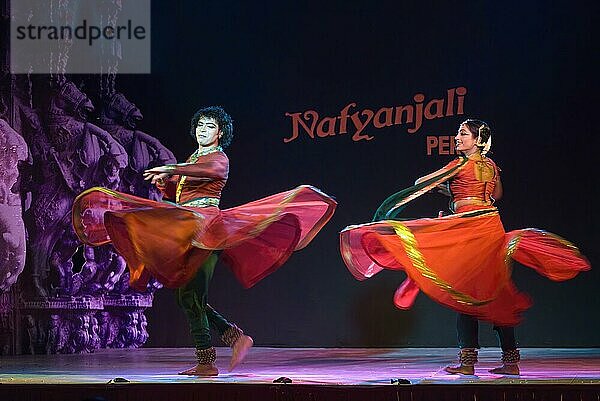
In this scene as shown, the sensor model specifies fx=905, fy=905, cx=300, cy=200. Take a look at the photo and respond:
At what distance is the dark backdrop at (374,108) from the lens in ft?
18.9

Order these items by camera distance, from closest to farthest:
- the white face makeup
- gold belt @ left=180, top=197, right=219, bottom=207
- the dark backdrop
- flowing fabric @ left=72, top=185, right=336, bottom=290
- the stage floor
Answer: the stage floor
flowing fabric @ left=72, top=185, right=336, bottom=290
gold belt @ left=180, top=197, right=219, bottom=207
the white face makeup
the dark backdrop

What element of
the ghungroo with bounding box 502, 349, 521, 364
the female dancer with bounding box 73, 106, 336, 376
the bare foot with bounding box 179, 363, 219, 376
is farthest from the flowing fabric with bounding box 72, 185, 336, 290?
the ghungroo with bounding box 502, 349, 521, 364

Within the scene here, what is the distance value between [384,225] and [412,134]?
175cm

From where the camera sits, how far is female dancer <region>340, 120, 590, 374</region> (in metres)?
4.12

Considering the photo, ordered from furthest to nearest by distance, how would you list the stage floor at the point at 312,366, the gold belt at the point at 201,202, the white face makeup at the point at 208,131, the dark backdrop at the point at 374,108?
the dark backdrop at the point at 374,108
the white face makeup at the point at 208,131
the gold belt at the point at 201,202
the stage floor at the point at 312,366

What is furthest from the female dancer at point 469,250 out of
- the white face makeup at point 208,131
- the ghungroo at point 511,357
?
the white face makeup at point 208,131

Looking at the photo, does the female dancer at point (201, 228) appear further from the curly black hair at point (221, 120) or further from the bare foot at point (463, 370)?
the bare foot at point (463, 370)

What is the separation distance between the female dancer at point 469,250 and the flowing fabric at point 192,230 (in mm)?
269

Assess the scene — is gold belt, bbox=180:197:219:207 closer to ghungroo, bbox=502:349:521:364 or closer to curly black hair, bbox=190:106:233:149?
curly black hair, bbox=190:106:233:149

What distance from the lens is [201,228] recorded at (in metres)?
4.10

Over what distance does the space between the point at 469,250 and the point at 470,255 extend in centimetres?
3

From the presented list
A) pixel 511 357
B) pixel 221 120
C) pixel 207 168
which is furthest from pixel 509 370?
pixel 221 120

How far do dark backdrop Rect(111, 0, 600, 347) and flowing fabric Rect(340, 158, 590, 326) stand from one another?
1548 millimetres

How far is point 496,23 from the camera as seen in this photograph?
5781 mm
